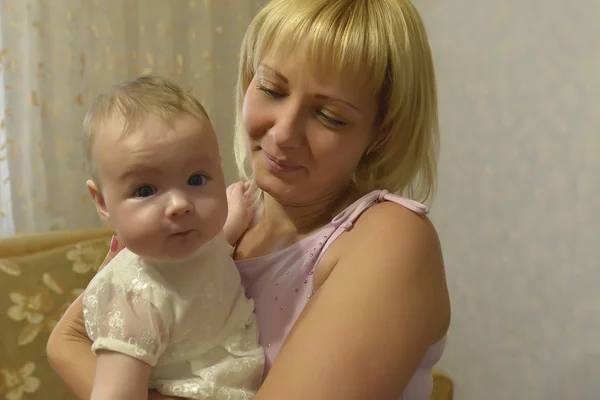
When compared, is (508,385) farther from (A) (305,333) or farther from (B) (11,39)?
(B) (11,39)

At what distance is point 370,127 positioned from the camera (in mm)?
986

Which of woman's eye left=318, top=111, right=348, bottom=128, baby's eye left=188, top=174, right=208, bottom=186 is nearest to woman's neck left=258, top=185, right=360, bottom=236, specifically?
woman's eye left=318, top=111, right=348, bottom=128

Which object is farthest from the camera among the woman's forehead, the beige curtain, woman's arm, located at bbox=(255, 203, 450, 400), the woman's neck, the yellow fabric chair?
the beige curtain

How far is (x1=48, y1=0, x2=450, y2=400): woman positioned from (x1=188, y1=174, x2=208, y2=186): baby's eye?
0.58 feet

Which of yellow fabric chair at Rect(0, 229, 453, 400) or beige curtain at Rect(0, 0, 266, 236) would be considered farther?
beige curtain at Rect(0, 0, 266, 236)

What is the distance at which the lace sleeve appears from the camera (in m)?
0.75

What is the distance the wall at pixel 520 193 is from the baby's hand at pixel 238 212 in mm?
1018

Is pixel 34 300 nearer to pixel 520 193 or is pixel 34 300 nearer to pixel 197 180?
pixel 197 180

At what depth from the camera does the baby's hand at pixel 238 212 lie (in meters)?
1.12

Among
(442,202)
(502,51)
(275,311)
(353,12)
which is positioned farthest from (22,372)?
(502,51)

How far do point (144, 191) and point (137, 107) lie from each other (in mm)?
115

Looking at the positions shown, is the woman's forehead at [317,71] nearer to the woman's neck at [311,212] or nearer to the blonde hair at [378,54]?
the blonde hair at [378,54]

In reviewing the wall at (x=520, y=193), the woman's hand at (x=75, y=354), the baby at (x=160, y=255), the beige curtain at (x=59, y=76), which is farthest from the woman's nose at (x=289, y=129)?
the beige curtain at (x=59, y=76)

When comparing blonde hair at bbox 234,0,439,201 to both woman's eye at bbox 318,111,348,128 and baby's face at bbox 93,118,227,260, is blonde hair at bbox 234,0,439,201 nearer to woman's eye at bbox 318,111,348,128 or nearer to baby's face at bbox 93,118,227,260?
woman's eye at bbox 318,111,348,128
